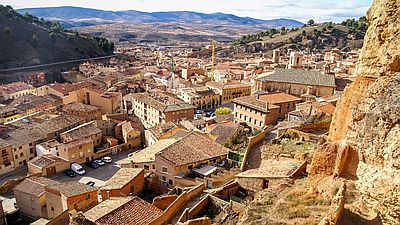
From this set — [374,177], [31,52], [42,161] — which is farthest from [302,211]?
[31,52]

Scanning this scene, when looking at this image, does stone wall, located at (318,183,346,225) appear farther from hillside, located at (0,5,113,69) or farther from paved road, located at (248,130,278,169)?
hillside, located at (0,5,113,69)

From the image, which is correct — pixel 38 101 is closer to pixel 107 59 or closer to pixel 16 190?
pixel 16 190

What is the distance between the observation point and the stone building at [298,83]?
48.3 metres

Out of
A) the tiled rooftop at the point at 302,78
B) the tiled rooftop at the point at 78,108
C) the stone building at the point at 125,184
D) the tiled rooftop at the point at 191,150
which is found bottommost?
the tiled rooftop at the point at 78,108

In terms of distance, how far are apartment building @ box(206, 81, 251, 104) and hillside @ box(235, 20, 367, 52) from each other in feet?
213

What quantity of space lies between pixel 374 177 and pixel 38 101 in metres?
49.8

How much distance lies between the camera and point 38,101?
5144 centimetres

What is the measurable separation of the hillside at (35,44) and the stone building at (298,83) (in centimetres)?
6257

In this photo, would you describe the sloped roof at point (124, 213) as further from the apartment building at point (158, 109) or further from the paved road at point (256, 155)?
the apartment building at point (158, 109)

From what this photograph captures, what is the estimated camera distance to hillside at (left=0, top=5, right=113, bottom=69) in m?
89.5

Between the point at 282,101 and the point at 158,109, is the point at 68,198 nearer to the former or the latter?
the point at 158,109

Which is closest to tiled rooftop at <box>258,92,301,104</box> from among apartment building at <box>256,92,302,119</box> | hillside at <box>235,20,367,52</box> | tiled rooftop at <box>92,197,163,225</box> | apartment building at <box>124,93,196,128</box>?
apartment building at <box>256,92,302,119</box>

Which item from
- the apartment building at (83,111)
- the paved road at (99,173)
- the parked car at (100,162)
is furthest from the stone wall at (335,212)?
the apartment building at (83,111)

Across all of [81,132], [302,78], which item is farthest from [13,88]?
[302,78]
